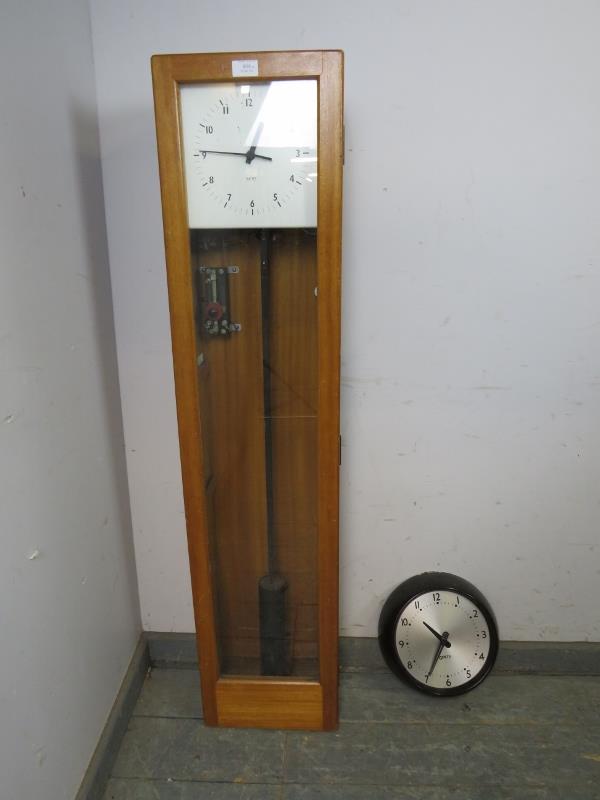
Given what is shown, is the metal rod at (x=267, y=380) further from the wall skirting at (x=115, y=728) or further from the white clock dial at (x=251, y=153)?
the wall skirting at (x=115, y=728)

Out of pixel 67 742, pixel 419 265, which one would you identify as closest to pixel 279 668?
pixel 67 742

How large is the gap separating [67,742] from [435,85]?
1634mm

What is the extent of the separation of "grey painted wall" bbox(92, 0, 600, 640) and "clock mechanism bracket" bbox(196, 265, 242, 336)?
8.4 inches

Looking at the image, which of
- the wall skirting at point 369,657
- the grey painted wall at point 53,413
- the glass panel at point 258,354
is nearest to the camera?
the grey painted wall at point 53,413

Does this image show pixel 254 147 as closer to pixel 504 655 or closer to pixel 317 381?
pixel 317 381

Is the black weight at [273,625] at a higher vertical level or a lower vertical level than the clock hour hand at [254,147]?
lower

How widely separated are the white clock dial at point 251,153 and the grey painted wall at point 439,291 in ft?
0.82

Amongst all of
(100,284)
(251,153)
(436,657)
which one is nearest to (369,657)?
(436,657)

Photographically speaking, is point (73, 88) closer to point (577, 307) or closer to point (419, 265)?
point (419, 265)

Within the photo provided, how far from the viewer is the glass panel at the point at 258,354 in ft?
3.77

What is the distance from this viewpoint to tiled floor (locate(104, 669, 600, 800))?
137 centimetres

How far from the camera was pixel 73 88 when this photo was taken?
1.27 m

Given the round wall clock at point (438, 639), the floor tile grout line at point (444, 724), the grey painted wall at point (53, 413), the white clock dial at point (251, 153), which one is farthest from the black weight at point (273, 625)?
the white clock dial at point (251, 153)

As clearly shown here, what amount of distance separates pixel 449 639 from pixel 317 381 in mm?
820
